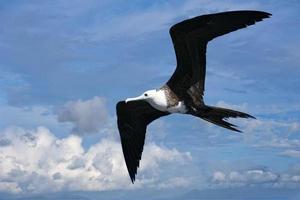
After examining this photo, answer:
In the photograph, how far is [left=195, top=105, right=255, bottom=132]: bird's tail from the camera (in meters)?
12.2

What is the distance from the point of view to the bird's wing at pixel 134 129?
47.8 feet

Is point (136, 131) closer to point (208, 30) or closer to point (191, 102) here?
point (191, 102)

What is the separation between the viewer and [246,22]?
11547 mm

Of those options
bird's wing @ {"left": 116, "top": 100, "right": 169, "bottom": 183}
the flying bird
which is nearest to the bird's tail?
the flying bird

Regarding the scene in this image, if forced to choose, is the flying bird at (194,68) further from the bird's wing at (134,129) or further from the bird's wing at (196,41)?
the bird's wing at (134,129)

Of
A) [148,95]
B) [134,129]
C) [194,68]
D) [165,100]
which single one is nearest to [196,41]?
[194,68]

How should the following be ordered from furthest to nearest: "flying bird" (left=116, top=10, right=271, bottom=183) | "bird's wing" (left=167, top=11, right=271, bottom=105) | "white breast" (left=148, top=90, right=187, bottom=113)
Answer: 1. "white breast" (left=148, top=90, right=187, bottom=113)
2. "flying bird" (left=116, top=10, right=271, bottom=183)
3. "bird's wing" (left=167, top=11, right=271, bottom=105)

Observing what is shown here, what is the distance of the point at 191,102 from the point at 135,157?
99.4 inches

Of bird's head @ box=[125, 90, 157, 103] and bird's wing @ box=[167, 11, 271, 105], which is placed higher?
bird's wing @ box=[167, 11, 271, 105]

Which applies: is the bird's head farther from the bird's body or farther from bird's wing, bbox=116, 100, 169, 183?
bird's wing, bbox=116, 100, 169, 183

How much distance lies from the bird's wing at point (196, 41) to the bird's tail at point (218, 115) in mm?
375

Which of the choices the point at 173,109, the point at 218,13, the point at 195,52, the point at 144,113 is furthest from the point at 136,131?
the point at 218,13

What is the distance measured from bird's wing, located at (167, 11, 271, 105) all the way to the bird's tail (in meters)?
0.38

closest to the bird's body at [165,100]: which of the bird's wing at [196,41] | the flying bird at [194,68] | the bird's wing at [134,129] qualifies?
the flying bird at [194,68]
